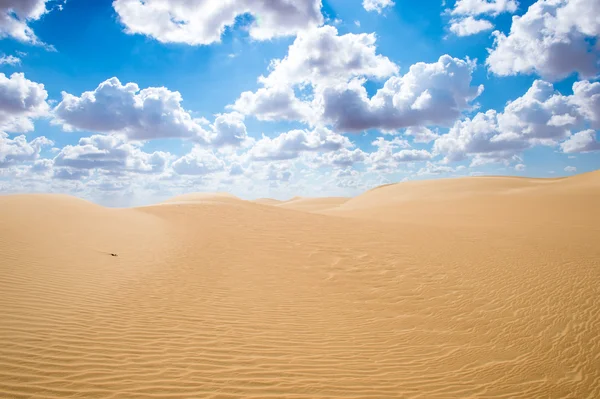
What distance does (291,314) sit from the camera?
7734mm

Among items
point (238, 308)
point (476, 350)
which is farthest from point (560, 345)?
point (238, 308)

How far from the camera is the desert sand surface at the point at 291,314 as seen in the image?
194 inches

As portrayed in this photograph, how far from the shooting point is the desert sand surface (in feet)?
16.2

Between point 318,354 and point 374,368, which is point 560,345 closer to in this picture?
point 374,368

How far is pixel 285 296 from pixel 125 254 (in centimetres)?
671

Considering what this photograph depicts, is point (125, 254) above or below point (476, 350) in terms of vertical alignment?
above

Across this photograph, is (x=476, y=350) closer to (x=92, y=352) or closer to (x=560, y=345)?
(x=560, y=345)

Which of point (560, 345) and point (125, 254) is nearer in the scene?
point (560, 345)

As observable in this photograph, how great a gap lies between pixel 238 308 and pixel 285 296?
1580 millimetres

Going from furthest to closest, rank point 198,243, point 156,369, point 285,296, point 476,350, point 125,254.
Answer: point 198,243 < point 125,254 < point 285,296 < point 476,350 < point 156,369

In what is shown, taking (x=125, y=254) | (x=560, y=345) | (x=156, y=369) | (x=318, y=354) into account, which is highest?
(x=125, y=254)

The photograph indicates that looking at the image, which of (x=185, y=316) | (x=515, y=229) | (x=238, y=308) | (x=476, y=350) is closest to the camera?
(x=476, y=350)

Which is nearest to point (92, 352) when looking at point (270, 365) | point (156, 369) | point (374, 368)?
point (156, 369)

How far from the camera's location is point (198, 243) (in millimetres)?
14336
